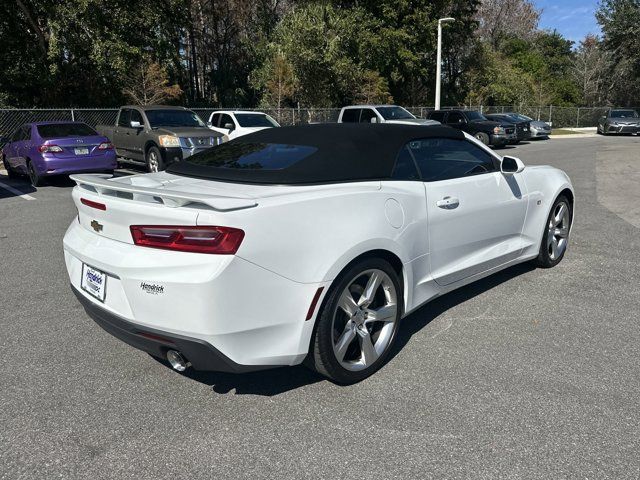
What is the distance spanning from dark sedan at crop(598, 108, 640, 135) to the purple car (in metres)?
32.0

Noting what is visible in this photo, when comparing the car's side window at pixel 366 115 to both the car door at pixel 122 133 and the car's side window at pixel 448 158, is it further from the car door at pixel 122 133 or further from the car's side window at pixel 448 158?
the car's side window at pixel 448 158

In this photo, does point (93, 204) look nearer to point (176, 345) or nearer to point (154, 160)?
point (176, 345)

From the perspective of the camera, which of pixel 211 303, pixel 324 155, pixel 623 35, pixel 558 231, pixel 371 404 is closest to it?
pixel 211 303

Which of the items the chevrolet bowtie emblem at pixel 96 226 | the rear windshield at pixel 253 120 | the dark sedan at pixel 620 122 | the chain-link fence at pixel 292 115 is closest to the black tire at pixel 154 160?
the rear windshield at pixel 253 120

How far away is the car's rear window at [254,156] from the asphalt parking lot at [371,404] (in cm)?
136

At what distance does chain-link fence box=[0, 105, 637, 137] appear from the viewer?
666 inches

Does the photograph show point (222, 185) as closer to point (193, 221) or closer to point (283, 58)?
point (193, 221)

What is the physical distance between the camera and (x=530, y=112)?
134 ft

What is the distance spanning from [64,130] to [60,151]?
33.5 inches

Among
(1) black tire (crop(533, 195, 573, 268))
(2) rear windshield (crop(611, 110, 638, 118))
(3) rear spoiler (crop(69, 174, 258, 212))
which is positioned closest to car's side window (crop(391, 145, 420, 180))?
(3) rear spoiler (crop(69, 174, 258, 212))

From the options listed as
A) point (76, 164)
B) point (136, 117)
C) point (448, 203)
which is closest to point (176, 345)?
point (448, 203)

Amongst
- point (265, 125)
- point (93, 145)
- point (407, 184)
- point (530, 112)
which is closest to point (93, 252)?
point (407, 184)

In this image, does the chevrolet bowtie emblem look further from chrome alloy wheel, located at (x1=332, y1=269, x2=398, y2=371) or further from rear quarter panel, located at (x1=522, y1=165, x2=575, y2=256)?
rear quarter panel, located at (x1=522, y1=165, x2=575, y2=256)

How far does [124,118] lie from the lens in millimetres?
14469
